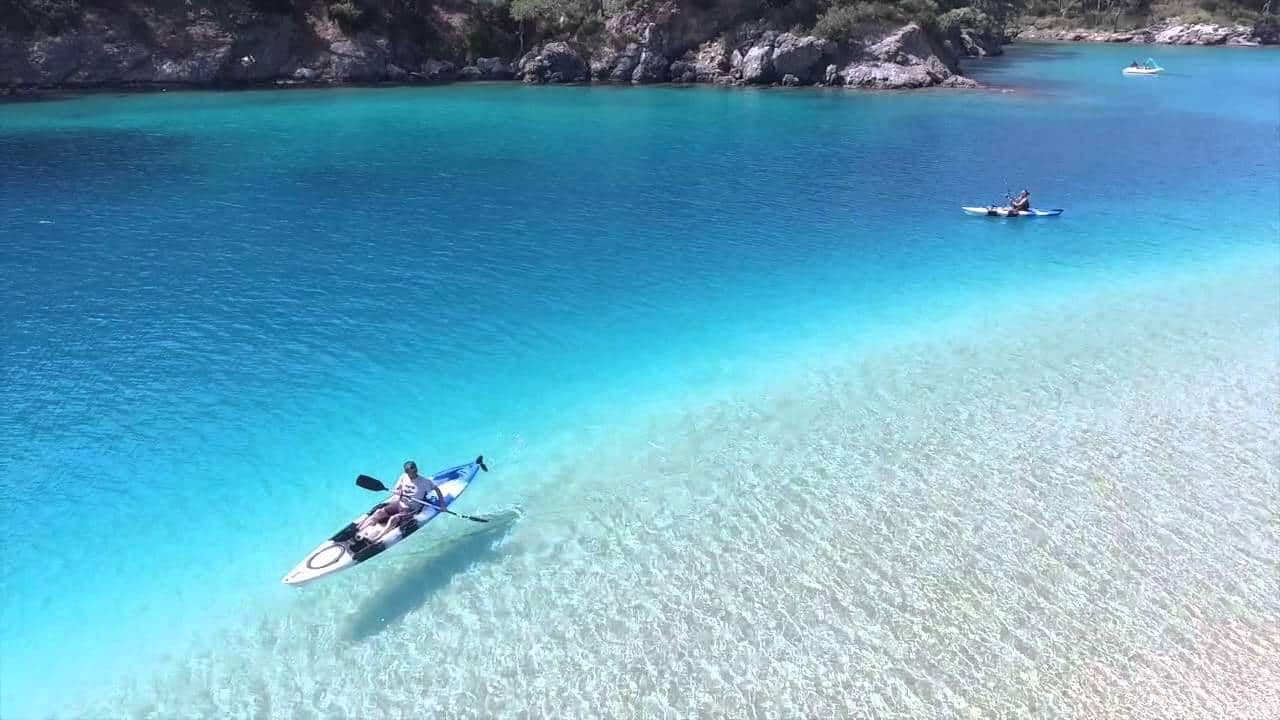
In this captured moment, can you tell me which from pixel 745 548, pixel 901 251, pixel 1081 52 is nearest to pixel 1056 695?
pixel 745 548

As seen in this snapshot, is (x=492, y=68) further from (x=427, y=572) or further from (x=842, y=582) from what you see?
(x=842, y=582)

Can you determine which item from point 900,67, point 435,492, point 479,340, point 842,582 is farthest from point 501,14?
point 842,582

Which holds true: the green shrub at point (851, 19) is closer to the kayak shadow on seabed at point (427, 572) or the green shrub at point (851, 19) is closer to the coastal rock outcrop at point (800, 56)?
the coastal rock outcrop at point (800, 56)

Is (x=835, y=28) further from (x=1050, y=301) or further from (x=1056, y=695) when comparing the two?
(x=1056, y=695)

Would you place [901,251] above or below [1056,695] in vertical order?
above

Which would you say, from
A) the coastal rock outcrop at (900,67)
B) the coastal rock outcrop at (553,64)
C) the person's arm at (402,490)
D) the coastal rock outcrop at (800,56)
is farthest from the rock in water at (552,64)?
the person's arm at (402,490)
